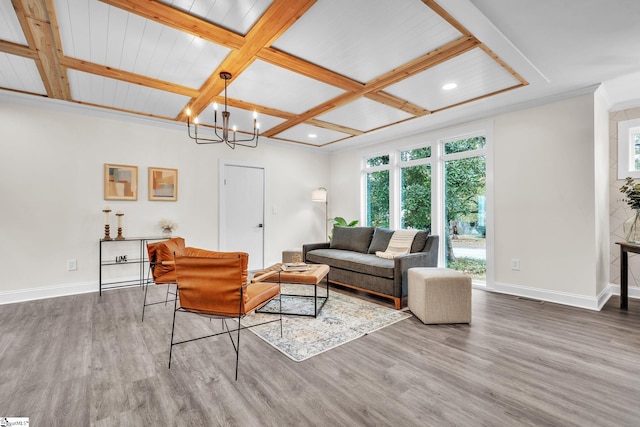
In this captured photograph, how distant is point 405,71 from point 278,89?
141 centimetres

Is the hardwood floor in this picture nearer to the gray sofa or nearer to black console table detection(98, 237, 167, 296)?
the gray sofa

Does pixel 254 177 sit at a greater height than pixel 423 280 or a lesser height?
greater

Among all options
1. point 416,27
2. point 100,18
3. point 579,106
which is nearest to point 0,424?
point 100,18

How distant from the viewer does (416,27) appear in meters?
2.29

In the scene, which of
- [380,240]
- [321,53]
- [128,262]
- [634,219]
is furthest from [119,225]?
[634,219]

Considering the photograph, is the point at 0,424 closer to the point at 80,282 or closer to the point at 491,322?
the point at 80,282

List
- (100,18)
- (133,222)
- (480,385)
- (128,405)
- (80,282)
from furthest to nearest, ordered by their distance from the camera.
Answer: (133,222)
(80,282)
(100,18)
(480,385)
(128,405)

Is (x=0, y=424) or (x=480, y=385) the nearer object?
(x=0, y=424)

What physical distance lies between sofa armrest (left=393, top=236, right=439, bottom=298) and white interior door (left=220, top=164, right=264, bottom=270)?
3.00 metres

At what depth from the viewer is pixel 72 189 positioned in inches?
159

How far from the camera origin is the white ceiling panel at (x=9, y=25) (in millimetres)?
2077

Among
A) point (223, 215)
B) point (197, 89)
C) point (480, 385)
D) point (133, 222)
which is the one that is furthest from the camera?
point (223, 215)

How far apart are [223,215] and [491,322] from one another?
14.0ft

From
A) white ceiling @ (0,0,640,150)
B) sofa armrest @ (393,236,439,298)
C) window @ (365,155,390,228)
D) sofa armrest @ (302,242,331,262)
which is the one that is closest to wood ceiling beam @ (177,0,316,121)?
white ceiling @ (0,0,640,150)
